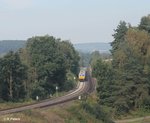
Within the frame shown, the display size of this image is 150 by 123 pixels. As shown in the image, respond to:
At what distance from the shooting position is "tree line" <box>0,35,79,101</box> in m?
66.6

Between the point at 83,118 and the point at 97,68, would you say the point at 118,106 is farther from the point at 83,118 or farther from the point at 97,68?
the point at 83,118

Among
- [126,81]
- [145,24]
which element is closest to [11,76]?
[126,81]

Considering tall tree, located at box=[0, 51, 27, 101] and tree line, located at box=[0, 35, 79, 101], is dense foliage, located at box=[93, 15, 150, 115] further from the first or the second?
tall tree, located at box=[0, 51, 27, 101]

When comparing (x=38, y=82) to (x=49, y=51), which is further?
(x=49, y=51)

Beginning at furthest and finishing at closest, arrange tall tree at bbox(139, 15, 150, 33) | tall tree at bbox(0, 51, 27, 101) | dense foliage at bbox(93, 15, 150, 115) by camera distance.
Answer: tall tree at bbox(139, 15, 150, 33)
dense foliage at bbox(93, 15, 150, 115)
tall tree at bbox(0, 51, 27, 101)

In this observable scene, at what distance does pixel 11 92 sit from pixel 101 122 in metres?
20.8

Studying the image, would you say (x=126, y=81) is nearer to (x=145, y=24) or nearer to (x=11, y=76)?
(x=11, y=76)

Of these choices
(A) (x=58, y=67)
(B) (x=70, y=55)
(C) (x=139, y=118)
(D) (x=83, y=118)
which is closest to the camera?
(D) (x=83, y=118)

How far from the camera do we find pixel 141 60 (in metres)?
77.2

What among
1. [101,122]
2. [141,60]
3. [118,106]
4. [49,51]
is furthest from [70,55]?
[101,122]

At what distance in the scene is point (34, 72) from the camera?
78.6 metres

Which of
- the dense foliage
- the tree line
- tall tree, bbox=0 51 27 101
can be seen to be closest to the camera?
tall tree, bbox=0 51 27 101

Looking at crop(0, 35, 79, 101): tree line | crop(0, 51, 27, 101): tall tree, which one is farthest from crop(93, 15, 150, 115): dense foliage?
crop(0, 51, 27, 101): tall tree

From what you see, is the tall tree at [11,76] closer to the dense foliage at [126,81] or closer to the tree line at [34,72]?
the tree line at [34,72]
